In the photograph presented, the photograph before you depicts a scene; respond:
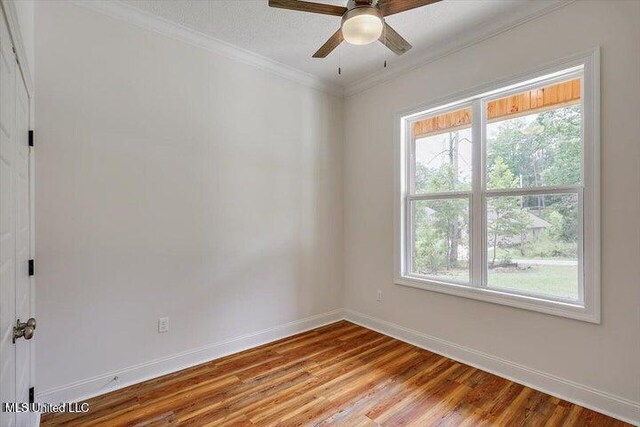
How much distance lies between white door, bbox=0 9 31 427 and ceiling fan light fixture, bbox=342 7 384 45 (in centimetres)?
148

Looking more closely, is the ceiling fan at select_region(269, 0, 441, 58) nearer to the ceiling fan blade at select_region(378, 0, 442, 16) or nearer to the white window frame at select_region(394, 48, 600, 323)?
the ceiling fan blade at select_region(378, 0, 442, 16)

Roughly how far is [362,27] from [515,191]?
1.81 metres

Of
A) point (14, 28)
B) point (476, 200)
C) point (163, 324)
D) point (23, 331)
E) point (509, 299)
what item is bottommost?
point (163, 324)

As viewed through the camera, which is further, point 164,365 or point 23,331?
point 164,365

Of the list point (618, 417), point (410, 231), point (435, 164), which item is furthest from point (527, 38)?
point (618, 417)

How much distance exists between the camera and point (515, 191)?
2.53 meters

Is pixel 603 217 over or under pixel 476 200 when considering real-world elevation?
under

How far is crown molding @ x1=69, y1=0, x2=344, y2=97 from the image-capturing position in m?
2.30

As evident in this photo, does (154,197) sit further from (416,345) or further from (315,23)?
(416,345)

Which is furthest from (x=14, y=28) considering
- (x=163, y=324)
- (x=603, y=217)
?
(x=603, y=217)

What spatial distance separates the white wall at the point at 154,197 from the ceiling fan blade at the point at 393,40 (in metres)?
1.52

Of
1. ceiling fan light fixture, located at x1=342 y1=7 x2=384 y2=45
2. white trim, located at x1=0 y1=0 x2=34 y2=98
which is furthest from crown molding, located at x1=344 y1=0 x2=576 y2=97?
white trim, located at x1=0 y1=0 x2=34 y2=98

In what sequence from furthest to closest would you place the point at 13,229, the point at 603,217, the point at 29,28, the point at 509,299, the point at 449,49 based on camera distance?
the point at 449,49 < the point at 509,299 < the point at 603,217 < the point at 29,28 < the point at 13,229

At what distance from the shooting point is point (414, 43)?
289cm
